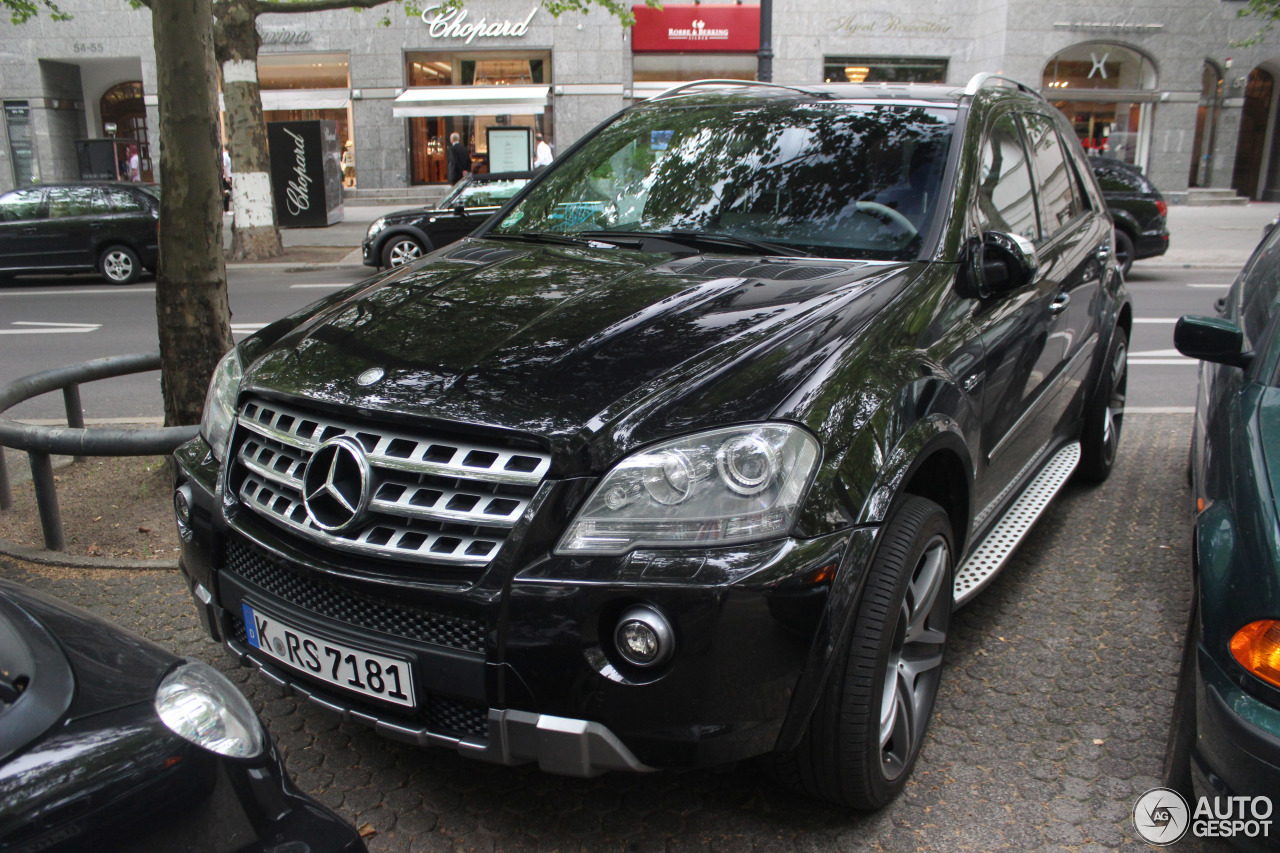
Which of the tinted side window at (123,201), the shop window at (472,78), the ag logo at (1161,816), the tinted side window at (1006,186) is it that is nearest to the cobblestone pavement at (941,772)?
the ag logo at (1161,816)

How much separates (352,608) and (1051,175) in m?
3.46

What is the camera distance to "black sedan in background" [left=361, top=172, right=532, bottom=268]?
14297 millimetres

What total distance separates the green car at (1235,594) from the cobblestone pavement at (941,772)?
0.24m

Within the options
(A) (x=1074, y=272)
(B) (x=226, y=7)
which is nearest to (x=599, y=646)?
(A) (x=1074, y=272)

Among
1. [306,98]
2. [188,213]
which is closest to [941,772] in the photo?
[188,213]

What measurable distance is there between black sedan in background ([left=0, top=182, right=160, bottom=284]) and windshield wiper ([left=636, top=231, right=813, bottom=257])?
13.5 m

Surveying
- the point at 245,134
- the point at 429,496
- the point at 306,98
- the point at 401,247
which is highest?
the point at 306,98

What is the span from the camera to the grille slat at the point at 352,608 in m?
2.07

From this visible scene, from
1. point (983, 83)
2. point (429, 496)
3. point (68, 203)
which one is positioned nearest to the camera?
point (429, 496)

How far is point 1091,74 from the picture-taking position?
27.6m

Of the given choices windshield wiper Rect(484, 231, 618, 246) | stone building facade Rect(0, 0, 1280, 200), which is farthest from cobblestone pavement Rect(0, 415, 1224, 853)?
stone building facade Rect(0, 0, 1280, 200)

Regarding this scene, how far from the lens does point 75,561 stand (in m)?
4.16

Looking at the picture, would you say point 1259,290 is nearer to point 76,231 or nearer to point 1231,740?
point 1231,740

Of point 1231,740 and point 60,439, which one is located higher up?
point 60,439
